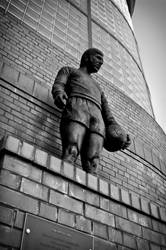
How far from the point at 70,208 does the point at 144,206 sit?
1081 millimetres

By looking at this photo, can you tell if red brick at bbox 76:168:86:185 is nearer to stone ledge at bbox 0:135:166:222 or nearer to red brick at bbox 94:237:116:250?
stone ledge at bbox 0:135:166:222

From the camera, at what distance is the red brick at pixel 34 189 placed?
2354 mm

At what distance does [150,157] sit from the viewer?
5750 mm

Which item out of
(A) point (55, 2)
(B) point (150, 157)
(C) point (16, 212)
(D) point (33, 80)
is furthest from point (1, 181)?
(A) point (55, 2)

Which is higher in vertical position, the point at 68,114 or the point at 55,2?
the point at 55,2

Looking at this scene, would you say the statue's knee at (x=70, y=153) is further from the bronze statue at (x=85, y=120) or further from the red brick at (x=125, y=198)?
the red brick at (x=125, y=198)

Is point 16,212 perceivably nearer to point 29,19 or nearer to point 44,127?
point 44,127

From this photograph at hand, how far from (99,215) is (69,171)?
47cm

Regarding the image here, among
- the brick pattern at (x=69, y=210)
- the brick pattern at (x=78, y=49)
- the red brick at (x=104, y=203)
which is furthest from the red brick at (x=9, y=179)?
the brick pattern at (x=78, y=49)

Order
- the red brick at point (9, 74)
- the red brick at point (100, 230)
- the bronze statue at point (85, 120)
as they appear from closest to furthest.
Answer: the red brick at point (100, 230)
the bronze statue at point (85, 120)
the red brick at point (9, 74)

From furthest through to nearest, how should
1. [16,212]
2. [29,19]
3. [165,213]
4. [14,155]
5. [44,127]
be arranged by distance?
[29,19] < [44,127] < [165,213] < [14,155] < [16,212]

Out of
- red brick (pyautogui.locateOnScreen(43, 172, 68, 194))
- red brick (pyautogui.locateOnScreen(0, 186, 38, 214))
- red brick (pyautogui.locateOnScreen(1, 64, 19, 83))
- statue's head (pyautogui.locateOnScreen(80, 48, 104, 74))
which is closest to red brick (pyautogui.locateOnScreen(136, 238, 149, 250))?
red brick (pyautogui.locateOnScreen(43, 172, 68, 194))

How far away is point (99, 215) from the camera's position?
108 inches

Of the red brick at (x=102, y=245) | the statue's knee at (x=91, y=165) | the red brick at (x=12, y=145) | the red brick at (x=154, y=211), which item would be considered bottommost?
the red brick at (x=102, y=245)
